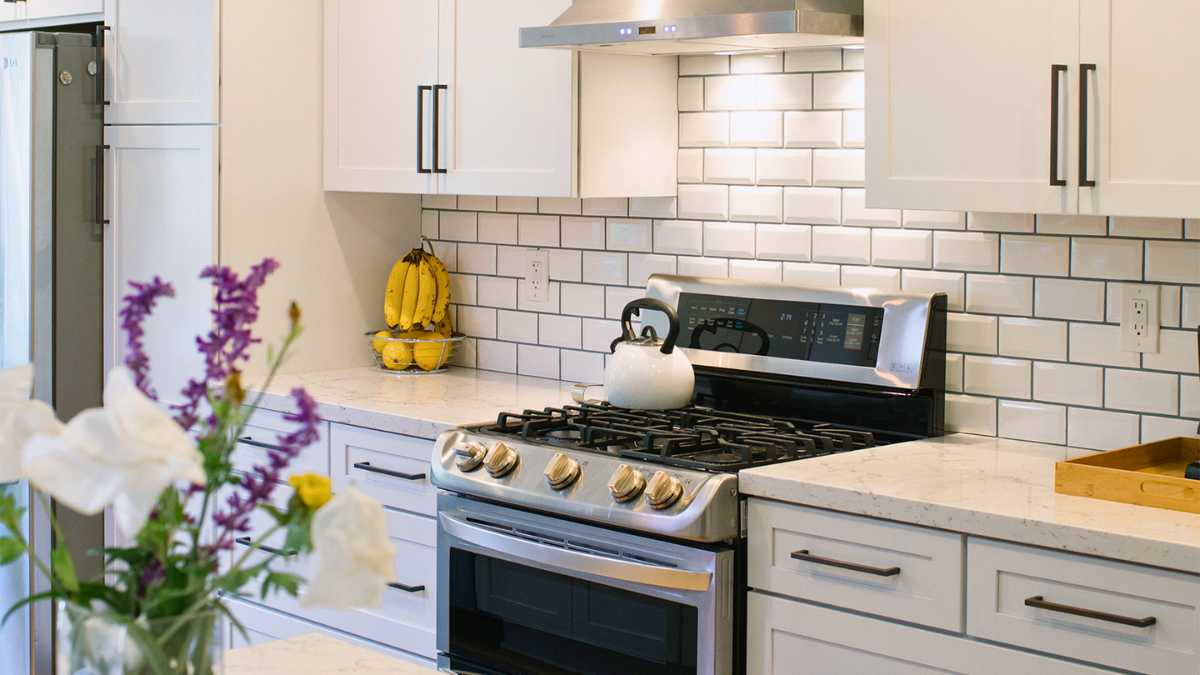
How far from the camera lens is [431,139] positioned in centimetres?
371

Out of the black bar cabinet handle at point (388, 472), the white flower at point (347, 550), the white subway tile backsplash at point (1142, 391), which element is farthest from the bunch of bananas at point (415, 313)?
the white flower at point (347, 550)

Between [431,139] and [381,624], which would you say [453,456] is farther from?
[431,139]

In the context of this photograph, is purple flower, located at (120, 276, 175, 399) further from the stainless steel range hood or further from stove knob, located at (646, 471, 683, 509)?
the stainless steel range hood

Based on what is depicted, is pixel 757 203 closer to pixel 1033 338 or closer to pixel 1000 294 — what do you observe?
pixel 1000 294

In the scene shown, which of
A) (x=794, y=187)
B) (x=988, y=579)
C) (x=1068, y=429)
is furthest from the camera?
(x=794, y=187)

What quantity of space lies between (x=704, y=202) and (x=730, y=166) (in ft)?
0.38

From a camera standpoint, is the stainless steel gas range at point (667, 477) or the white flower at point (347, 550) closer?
the white flower at point (347, 550)

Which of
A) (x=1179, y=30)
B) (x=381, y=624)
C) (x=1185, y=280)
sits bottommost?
(x=381, y=624)

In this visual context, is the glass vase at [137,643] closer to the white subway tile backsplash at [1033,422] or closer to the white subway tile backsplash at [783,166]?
the white subway tile backsplash at [1033,422]

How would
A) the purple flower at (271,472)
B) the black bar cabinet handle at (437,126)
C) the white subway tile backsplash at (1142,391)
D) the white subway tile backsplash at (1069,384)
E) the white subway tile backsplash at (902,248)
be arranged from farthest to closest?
the black bar cabinet handle at (437,126) < the white subway tile backsplash at (902,248) < the white subway tile backsplash at (1069,384) < the white subway tile backsplash at (1142,391) < the purple flower at (271,472)

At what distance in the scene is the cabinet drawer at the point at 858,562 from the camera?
2441mm

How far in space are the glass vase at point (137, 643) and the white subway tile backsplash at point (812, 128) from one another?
7.88 feet

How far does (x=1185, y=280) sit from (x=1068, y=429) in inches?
15.1

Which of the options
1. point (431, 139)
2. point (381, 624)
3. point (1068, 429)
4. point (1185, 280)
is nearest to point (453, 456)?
point (381, 624)
